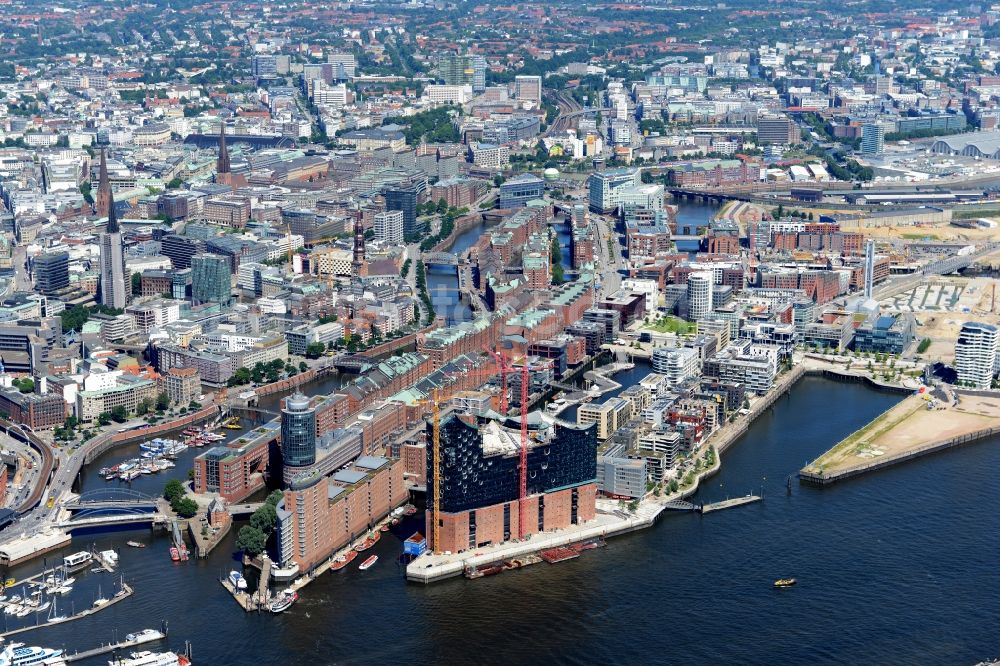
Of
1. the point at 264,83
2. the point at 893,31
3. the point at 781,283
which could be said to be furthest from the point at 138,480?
the point at 893,31

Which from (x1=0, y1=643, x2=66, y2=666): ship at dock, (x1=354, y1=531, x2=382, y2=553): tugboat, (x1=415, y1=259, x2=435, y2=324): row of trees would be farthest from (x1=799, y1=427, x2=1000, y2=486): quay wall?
(x1=0, y1=643, x2=66, y2=666): ship at dock

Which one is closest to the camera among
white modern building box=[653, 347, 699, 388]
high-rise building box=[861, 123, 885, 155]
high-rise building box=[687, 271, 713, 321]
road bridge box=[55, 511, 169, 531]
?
road bridge box=[55, 511, 169, 531]

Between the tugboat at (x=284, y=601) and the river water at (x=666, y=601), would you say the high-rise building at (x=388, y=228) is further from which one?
the tugboat at (x=284, y=601)

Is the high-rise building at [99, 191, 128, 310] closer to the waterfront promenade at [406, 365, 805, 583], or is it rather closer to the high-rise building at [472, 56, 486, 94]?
the waterfront promenade at [406, 365, 805, 583]

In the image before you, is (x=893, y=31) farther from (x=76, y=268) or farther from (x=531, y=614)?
(x=531, y=614)

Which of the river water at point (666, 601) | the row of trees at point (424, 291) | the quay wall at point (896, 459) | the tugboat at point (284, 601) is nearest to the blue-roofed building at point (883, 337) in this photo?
the quay wall at point (896, 459)
